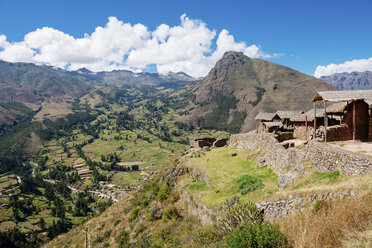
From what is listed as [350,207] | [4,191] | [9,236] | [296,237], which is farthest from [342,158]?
[4,191]

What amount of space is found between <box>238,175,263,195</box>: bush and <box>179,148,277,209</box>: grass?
265 mm

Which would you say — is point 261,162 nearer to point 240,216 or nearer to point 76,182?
point 240,216

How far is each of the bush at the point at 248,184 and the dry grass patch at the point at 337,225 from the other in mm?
9328

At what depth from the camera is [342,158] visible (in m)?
13.0

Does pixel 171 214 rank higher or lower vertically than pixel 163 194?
lower

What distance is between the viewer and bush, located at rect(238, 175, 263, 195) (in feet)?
57.5

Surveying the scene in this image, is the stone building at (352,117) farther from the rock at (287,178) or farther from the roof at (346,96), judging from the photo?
the rock at (287,178)

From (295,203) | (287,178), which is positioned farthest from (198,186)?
(295,203)

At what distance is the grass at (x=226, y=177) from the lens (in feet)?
57.0

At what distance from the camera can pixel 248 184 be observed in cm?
1861

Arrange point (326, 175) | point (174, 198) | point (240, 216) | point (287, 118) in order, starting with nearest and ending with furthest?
point (240, 216)
point (326, 175)
point (174, 198)
point (287, 118)

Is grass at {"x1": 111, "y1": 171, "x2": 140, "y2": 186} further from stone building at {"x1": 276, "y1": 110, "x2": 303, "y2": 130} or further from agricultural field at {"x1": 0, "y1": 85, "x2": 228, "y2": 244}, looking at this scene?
stone building at {"x1": 276, "y1": 110, "x2": 303, "y2": 130}

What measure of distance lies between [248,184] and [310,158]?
217 inches

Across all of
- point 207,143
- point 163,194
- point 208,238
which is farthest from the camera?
point 207,143
